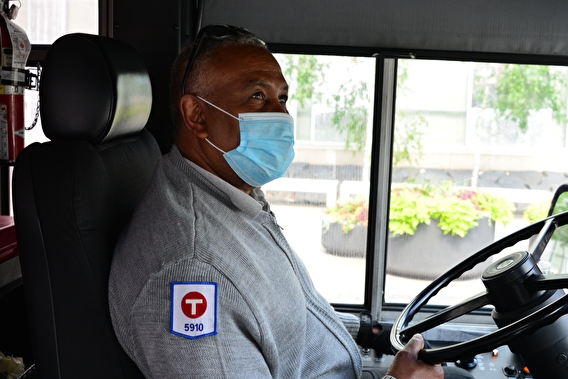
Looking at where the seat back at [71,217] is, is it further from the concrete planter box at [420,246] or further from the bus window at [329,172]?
the concrete planter box at [420,246]

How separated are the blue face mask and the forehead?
0.26 ft

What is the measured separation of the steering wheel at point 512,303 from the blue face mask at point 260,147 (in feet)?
1.73

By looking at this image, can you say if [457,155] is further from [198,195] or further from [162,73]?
[198,195]

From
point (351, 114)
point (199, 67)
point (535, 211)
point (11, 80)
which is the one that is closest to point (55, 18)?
point (11, 80)

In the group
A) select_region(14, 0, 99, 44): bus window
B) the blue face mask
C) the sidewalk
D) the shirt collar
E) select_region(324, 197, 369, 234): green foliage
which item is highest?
select_region(14, 0, 99, 44): bus window

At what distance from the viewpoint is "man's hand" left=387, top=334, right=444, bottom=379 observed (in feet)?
4.54

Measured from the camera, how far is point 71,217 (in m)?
1.32

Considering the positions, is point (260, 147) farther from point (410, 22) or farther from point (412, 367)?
point (410, 22)

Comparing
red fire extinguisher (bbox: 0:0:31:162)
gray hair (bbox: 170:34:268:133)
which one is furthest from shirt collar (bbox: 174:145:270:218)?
red fire extinguisher (bbox: 0:0:31:162)

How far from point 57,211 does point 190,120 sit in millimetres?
405

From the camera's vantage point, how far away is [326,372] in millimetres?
1624

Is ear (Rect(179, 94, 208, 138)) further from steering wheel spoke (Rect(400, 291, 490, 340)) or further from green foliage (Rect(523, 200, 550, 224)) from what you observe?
green foliage (Rect(523, 200, 550, 224))

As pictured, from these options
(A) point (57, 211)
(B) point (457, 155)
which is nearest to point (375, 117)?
(B) point (457, 155)

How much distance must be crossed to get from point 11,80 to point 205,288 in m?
1.24
